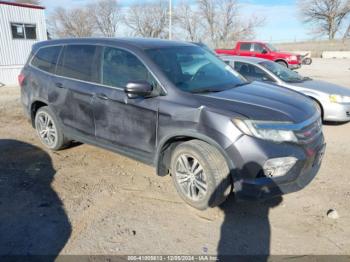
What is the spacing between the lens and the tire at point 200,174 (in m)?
3.35

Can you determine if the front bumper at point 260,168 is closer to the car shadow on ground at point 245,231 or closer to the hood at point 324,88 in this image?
the car shadow on ground at point 245,231

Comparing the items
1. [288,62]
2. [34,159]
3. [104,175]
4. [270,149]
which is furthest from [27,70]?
[288,62]

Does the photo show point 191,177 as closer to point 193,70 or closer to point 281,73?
point 193,70

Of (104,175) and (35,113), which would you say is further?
(35,113)

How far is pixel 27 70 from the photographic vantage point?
5555 mm

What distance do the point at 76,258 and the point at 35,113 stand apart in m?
3.46

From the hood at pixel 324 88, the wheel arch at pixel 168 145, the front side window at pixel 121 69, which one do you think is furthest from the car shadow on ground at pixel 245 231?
the hood at pixel 324 88

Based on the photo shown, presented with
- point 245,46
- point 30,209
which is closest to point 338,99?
point 30,209

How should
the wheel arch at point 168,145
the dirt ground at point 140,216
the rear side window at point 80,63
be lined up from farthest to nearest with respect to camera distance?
the rear side window at point 80,63, the wheel arch at point 168,145, the dirt ground at point 140,216

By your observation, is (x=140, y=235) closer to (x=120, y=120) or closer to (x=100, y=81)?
(x=120, y=120)

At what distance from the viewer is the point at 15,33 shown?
1736cm

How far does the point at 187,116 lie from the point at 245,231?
134 cm

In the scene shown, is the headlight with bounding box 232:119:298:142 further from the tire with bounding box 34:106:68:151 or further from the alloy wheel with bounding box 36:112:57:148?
the alloy wheel with bounding box 36:112:57:148

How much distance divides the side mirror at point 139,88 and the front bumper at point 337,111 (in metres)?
4.81
